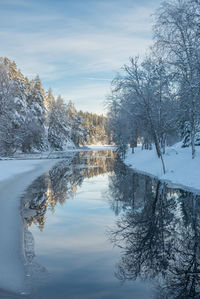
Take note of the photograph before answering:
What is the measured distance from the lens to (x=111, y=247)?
6.62 metres

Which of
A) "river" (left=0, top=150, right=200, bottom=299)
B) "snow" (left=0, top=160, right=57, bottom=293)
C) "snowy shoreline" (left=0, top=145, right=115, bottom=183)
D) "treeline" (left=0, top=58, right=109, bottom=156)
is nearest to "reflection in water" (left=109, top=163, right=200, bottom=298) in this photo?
"river" (left=0, top=150, right=200, bottom=299)

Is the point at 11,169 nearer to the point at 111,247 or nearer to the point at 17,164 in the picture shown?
the point at 17,164

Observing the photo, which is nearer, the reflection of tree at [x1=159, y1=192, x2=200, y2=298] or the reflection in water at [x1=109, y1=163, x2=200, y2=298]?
the reflection of tree at [x1=159, y1=192, x2=200, y2=298]

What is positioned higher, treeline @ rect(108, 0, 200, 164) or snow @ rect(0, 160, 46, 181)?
treeline @ rect(108, 0, 200, 164)

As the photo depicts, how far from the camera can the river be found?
15.1ft

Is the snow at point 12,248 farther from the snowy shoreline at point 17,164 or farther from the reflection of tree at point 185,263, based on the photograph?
the snowy shoreline at point 17,164

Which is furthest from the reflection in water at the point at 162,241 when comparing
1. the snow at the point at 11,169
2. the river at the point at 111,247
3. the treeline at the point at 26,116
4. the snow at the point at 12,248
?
the treeline at the point at 26,116

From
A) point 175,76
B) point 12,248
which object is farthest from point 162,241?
point 175,76

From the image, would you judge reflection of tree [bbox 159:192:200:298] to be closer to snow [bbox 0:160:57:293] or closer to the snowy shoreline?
snow [bbox 0:160:57:293]

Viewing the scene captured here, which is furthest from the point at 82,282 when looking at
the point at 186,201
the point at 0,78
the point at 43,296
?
the point at 0,78

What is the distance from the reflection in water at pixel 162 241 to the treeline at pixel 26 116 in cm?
2882

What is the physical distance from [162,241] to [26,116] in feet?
156

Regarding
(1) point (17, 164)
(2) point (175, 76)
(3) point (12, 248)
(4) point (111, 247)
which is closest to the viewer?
(3) point (12, 248)

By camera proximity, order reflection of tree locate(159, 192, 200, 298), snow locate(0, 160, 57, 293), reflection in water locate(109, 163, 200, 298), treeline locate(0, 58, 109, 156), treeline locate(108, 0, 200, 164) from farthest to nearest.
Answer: treeline locate(0, 58, 109, 156), treeline locate(108, 0, 200, 164), reflection in water locate(109, 163, 200, 298), snow locate(0, 160, 57, 293), reflection of tree locate(159, 192, 200, 298)
